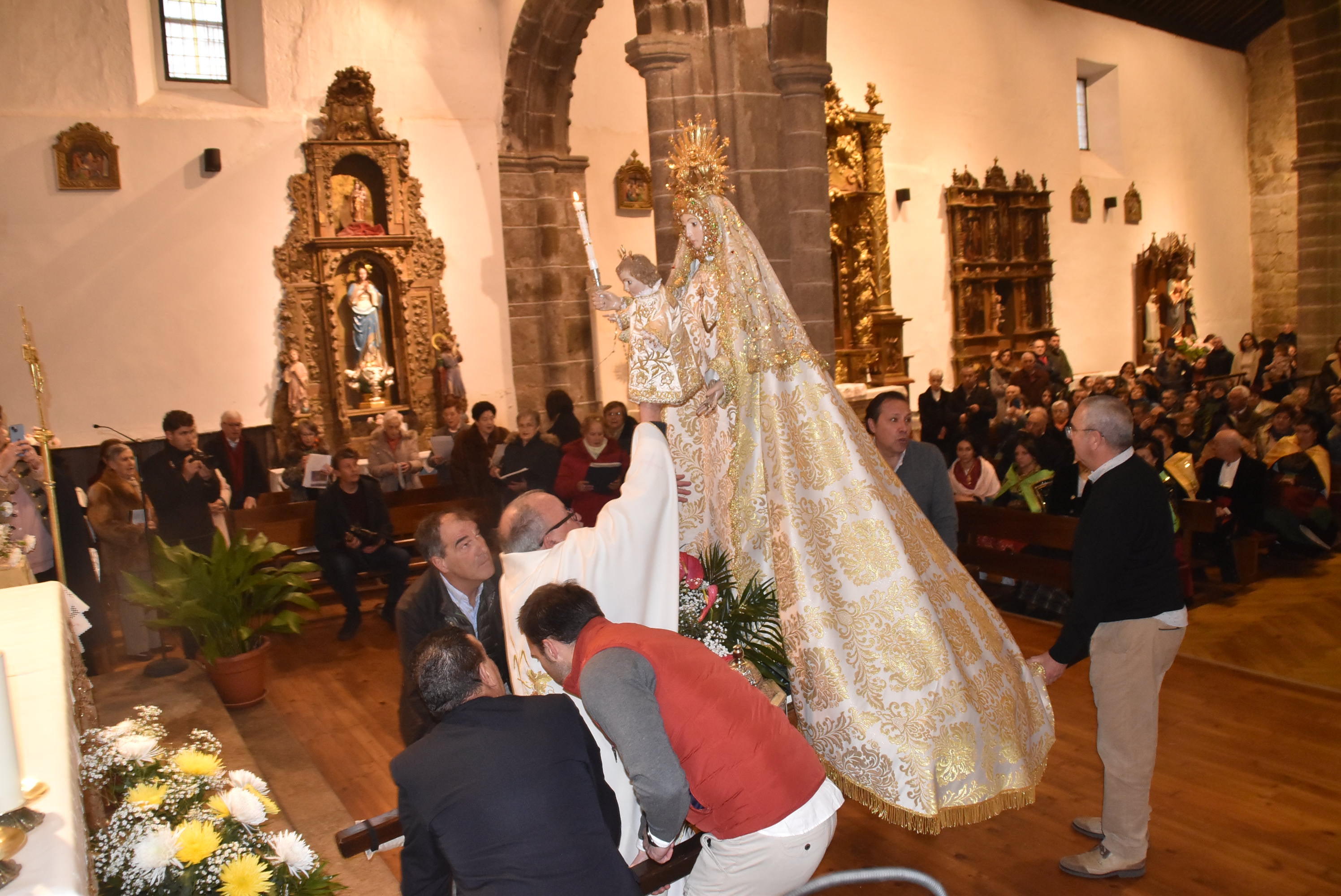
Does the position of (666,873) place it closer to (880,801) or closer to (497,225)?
(880,801)

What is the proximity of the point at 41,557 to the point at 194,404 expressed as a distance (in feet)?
16.8

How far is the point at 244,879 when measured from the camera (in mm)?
1688

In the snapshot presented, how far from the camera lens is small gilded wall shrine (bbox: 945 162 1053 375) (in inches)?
645

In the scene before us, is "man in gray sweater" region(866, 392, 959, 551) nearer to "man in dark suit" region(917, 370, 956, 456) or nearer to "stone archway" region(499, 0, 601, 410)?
"man in dark suit" region(917, 370, 956, 456)

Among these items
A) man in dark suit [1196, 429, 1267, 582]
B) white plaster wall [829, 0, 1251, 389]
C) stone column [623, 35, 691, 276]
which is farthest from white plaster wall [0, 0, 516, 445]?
man in dark suit [1196, 429, 1267, 582]

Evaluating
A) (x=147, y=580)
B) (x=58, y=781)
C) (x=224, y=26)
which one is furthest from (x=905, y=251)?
(x=58, y=781)

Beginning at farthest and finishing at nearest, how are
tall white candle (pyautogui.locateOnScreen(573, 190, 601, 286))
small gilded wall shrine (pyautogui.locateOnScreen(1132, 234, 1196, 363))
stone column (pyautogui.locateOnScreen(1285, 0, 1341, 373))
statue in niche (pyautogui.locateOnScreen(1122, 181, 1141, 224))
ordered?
small gilded wall shrine (pyautogui.locateOnScreen(1132, 234, 1196, 363)) < statue in niche (pyautogui.locateOnScreen(1122, 181, 1141, 224)) < stone column (pyautogui.locateOnScreen(1285, 0, 1341, 373)) < tall white candle (pyautogui.locateOnScreen(573, 190, 601, 286))

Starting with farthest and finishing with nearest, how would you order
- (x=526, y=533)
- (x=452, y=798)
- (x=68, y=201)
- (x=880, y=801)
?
(x=68, y=201) → (x=880, y=801) → (x=526, y=533) → (x=452, y=798)

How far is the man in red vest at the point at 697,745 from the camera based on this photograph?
2275 millimetres

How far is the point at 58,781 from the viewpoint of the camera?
1.48 m

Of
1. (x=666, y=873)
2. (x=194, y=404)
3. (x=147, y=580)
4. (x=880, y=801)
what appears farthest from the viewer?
(x=194, y=404)

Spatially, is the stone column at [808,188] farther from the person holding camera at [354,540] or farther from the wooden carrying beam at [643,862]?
the wooden carrying beam at [643,862]

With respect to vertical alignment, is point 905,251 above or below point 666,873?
above

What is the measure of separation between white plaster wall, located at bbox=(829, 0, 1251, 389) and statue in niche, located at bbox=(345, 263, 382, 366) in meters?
7.15
